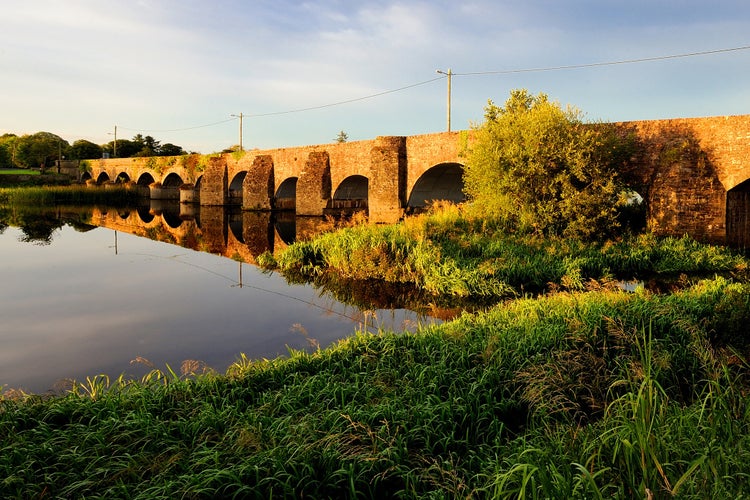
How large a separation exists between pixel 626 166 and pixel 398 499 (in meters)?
14.8

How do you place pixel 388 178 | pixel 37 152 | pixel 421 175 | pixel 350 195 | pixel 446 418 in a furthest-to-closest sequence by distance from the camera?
pixel 37 152, pixel 350 195, pixel 388 178, pixel 421 175, pixel 446 418

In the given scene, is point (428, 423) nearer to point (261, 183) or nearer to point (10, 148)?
point (261, 183)

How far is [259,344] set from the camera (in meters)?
8.01

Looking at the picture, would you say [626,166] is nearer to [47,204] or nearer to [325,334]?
[325,334]

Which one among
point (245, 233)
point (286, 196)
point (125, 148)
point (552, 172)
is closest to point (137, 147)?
point (125, 148)

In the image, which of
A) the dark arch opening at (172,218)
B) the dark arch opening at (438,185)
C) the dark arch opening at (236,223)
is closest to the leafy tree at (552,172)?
the dark arch opening at (438,185)

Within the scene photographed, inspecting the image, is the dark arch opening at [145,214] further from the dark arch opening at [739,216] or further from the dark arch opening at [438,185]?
the dark arch opening at [739,216]

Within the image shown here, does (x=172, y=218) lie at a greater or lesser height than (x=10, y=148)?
lesser

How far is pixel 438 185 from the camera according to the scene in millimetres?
25484

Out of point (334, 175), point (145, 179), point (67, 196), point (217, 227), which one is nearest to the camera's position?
point (217, 227)

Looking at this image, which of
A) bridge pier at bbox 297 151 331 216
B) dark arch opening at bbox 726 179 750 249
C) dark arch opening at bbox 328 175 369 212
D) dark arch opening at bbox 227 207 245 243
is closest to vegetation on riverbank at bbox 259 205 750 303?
dark arch opening at bbox 726 179 750 249

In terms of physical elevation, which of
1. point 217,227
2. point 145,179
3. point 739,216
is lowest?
point 217,227

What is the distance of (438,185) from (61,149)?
67.6 meters

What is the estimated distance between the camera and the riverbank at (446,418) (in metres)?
3.38
